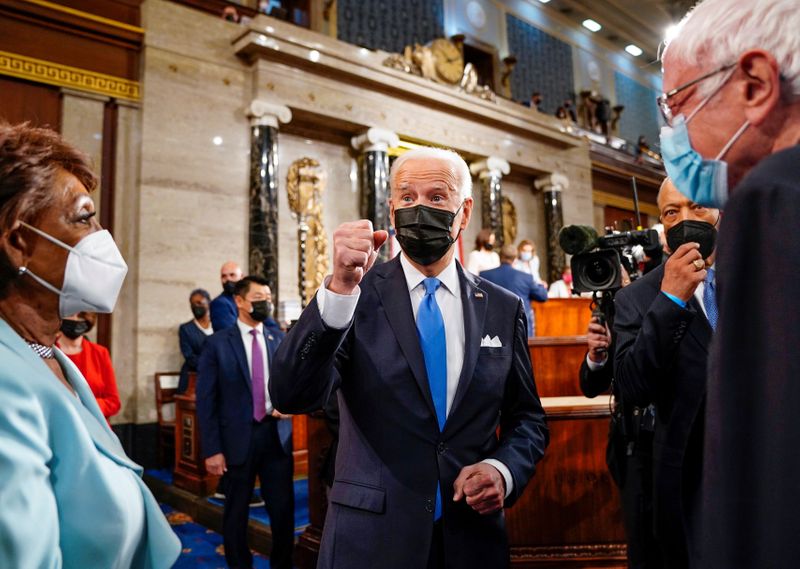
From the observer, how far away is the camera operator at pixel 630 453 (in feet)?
7.32

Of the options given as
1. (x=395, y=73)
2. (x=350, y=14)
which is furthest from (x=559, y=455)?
(x=350, y=14)

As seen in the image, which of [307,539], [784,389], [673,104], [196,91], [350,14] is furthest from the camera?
[350,14]

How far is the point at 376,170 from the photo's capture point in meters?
9.30

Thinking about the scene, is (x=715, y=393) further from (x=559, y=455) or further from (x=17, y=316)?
(x=559, y=455)

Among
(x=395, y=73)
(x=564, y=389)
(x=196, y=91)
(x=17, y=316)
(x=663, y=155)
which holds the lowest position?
(x=564, y=389)

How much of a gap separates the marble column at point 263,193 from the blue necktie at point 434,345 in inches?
243

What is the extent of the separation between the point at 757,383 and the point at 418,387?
1167 mm

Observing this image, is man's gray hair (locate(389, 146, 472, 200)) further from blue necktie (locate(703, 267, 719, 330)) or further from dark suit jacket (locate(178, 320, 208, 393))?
dark suit jacket (locate(178, 320, 208, 393))

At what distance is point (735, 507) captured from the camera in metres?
0.60

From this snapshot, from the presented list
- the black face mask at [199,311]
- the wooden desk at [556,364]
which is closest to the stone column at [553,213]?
the black face mask at [199,311]

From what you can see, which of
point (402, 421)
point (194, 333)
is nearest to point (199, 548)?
point (194, 333)

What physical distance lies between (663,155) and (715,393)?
642 millimetres

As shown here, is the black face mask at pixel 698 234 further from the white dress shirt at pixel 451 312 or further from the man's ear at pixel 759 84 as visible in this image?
the man's ear at pixel 759 84

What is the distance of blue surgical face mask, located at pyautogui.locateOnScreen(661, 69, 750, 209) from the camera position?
934mm
